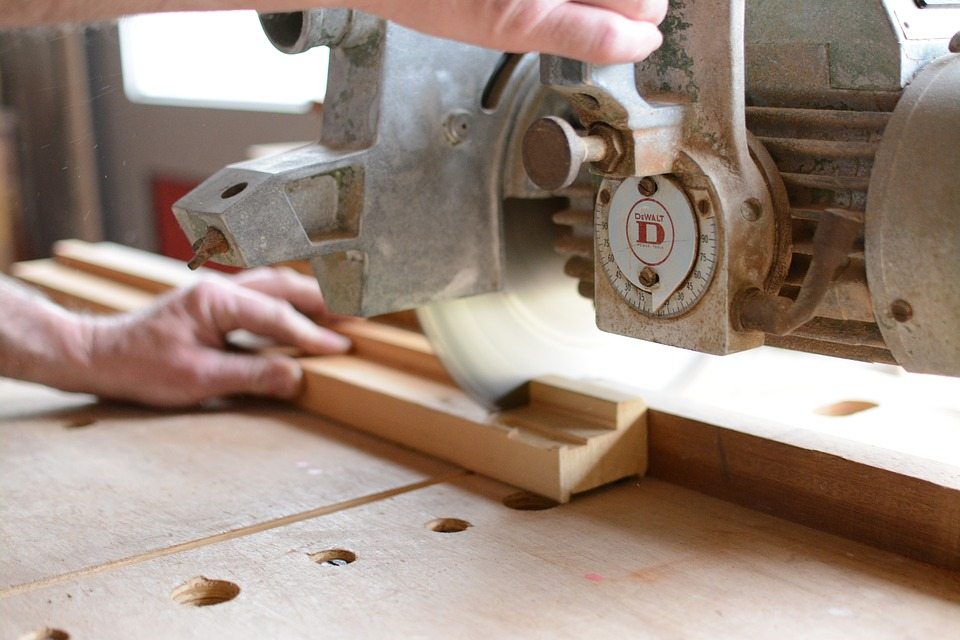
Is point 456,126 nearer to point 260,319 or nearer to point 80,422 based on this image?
point 260,319

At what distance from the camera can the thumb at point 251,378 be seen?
1.45 m

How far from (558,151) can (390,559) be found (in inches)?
15.1

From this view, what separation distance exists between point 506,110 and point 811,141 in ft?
1.24

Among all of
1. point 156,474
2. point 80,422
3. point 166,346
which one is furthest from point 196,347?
point 156,474

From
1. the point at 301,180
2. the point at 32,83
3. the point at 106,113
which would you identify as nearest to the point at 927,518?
the point at 301,180

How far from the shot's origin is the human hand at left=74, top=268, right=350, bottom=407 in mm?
1442

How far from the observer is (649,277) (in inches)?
38.0

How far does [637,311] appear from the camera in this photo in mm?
991

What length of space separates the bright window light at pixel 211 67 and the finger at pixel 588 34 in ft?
7.74

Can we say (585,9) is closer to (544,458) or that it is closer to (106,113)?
(544,458)

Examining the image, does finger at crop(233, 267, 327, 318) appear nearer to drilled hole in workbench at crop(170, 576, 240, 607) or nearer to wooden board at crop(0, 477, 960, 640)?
wooden board at crop(0, 477, 960, 640)

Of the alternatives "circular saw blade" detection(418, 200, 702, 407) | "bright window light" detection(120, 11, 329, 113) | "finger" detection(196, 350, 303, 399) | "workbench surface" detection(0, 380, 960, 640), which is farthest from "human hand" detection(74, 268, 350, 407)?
"bright window light" detection(120, 11, 329, 113)

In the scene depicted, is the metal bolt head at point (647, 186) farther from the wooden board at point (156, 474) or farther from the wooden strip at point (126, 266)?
the wooden strip at point (126, 266)

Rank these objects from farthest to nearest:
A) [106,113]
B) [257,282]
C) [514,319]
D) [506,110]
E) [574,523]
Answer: [106,113] → [257,282] → [514,319] → [506,110] → [574,523]
